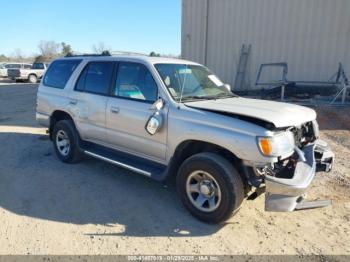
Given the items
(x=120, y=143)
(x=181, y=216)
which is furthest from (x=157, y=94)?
(x=181, y=216)

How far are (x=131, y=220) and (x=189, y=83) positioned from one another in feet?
6.54

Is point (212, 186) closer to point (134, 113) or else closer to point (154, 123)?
point (154, 123)

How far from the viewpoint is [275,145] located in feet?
10.8

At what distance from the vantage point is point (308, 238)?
345 centimetres

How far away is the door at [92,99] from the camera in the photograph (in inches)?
193

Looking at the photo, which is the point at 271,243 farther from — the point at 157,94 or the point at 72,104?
the point at 72,104

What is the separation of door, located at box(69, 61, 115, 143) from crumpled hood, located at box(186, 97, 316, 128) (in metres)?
1.57

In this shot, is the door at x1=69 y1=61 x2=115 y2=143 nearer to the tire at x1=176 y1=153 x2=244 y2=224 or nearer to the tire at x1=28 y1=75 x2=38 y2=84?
the tire at x1=176 y1=153 x2=244 y2=224

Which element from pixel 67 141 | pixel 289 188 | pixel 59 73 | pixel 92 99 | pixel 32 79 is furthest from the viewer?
pixel 32 79

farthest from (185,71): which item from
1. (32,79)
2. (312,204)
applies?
(32,79)

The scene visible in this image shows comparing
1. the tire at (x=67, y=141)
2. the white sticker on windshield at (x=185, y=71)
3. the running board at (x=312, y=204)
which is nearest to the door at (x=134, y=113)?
the white sticker on windshield at (x=185, y=71)

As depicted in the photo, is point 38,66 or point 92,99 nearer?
point 92,99

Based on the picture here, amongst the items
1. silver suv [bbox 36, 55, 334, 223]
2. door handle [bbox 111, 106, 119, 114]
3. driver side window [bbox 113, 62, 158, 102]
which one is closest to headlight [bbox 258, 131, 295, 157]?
silver suv [bbox 36, 55, 334, 223]

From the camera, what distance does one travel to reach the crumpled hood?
346cm
